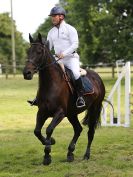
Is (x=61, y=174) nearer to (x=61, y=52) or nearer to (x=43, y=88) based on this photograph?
(x=43, y=88)

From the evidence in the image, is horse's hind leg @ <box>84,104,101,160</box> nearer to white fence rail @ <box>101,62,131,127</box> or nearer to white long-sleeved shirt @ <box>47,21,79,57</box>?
white long-sleeved shirt @ <box>47,21,79,57</box>

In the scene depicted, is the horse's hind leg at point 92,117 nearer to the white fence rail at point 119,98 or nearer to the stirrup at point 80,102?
the stirrup at point 80,102

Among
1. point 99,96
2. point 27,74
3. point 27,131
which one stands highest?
point 27,74

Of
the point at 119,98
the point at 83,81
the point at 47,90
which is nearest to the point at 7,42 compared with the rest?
the point at 119,98

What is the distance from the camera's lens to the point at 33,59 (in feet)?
23.7

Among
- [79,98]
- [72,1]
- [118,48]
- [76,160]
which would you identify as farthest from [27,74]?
[72,1]

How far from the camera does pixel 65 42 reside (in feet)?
26.4

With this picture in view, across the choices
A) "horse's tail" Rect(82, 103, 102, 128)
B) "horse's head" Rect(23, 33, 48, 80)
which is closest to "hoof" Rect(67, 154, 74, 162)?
"horse's tail" Rect(82, 103, 102, 128)

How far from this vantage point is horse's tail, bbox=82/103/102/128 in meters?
8.92

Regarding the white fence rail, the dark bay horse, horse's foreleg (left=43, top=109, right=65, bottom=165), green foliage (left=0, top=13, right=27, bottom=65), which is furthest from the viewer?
green foliage (left=0, top=13, right=27, bottom=65)

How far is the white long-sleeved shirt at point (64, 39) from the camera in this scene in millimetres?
7953

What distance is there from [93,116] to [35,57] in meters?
2.24

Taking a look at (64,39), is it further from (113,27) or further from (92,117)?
(113,27)

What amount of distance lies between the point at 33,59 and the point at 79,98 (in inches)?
53.2
